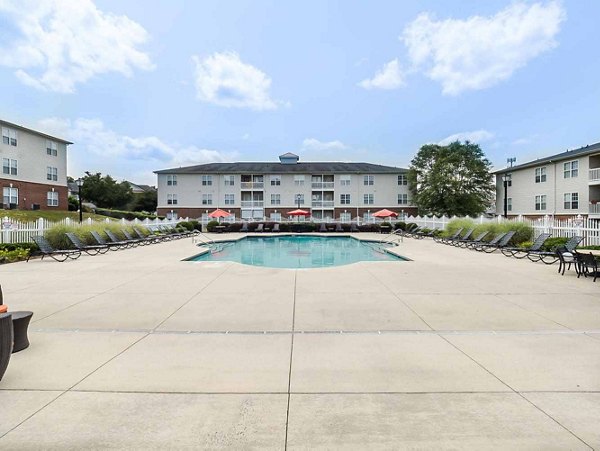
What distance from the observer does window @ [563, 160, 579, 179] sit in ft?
114

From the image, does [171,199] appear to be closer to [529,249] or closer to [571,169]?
[571,169]

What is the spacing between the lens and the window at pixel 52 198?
141 ft

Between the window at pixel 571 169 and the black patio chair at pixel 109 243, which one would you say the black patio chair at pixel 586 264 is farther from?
the window at pixel 571 169

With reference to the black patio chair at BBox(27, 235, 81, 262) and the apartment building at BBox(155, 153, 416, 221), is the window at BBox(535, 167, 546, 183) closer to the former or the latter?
the apartment building at BBox(155, 153, 416, 221)

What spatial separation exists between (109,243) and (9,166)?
91.5 feet

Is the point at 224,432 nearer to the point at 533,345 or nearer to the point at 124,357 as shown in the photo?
the point at 124,357

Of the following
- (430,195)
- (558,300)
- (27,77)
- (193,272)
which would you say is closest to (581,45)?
(558,300)

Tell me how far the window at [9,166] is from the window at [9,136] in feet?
5.56

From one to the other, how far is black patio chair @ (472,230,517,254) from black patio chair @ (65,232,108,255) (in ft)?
59.1

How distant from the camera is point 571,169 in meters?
35.4

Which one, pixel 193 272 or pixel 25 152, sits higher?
pixel 25 152

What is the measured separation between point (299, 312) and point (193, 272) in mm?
5903

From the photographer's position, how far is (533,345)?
5.11 meters

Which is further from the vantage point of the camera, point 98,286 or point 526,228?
point 526,228
